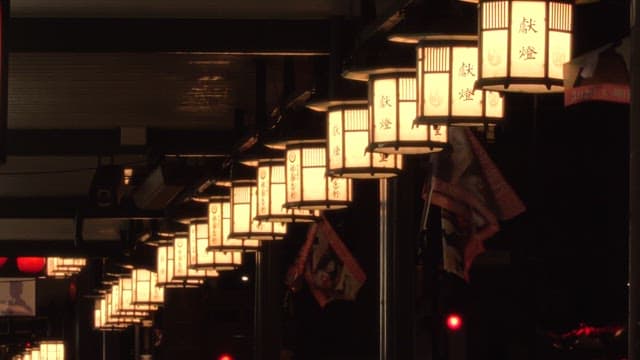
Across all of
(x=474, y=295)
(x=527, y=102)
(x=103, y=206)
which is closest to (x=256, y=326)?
(x=103, y=206)

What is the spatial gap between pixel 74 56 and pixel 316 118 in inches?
178

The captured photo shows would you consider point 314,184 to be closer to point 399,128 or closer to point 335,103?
point 335,103

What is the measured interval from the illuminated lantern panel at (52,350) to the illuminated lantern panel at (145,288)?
17744 mm

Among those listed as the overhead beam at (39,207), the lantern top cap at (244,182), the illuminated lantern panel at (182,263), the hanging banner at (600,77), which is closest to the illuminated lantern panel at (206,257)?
the illuminated lantern panel at (182,263)

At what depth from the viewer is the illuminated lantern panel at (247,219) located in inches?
645

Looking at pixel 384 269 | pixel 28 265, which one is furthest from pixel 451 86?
pixel 28 265

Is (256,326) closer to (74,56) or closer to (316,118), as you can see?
(74,56)

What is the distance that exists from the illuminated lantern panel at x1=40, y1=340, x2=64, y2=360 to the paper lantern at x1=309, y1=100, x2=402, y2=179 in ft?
124

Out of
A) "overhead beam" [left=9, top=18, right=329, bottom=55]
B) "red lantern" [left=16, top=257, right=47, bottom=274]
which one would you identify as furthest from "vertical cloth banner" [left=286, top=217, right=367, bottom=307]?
"red lantern" [left=16, top=257, right=47, bottom=274]

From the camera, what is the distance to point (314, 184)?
12852mm

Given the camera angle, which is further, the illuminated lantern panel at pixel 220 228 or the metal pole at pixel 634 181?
the illuminated lantern panel at pixel 220 228

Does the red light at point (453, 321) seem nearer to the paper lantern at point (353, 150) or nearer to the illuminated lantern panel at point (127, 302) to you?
the illuminated lantern panel at point (127, 302)

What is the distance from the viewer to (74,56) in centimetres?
1656

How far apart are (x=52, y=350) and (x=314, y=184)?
36.4 m
